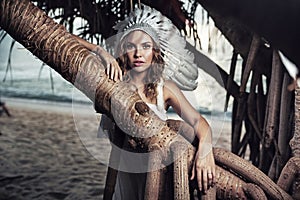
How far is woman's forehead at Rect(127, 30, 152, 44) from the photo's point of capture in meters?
0.79

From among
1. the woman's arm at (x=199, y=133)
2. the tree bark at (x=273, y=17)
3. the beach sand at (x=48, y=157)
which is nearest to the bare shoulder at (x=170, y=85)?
the woman's arm at (x=199, y=133)

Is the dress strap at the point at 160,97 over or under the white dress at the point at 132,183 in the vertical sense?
over

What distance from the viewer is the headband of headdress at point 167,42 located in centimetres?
82

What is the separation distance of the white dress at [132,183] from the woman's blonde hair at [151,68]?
11 millimetres

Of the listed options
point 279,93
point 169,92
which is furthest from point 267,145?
point 169,92

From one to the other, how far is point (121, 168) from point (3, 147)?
6.35 ft

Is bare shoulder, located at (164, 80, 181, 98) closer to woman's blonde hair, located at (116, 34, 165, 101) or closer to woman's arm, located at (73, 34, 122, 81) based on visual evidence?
woman's blonde hair, located at (116, 34, 165, 101)

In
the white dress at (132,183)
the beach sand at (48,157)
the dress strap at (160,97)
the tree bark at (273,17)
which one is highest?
the tree bark at (273,17)

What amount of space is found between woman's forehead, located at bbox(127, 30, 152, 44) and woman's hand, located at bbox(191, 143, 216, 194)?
0.76ft

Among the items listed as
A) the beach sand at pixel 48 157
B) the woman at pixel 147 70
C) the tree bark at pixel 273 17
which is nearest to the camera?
the tree bark at pixel 273 17

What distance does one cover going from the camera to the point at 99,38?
1349mm

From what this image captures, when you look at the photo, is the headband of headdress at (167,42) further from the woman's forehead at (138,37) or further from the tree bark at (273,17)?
the tree bark at (273,17)

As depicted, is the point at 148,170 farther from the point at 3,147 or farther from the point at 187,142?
the point at 3,147

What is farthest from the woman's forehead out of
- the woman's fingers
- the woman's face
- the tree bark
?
the tree bark
